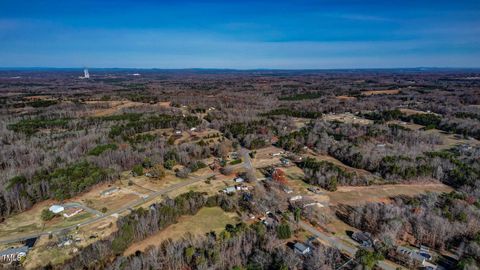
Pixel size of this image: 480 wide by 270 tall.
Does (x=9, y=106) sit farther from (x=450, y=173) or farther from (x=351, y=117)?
(x=450, y=173)

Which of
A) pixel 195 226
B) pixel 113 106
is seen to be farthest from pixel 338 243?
pixel 113 106

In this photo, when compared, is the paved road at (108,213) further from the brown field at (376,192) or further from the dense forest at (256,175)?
the brown field at (376,192)

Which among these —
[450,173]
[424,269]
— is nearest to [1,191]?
[424,269]

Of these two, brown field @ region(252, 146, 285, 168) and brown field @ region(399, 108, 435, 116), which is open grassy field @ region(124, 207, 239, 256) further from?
brown field @ region(399, 108, 435, 116)

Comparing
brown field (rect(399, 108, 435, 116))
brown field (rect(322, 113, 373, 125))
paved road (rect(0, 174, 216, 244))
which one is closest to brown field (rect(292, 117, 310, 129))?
brown field (rect(322, 113, 373, 125))

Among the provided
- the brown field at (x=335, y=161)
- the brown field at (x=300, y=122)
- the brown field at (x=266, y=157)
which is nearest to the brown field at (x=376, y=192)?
the brown field at (x=335, y=161)

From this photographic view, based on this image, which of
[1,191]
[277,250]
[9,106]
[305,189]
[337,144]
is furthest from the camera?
[9,106]

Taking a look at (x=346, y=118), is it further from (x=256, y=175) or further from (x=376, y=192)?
(x=256, y=175)
